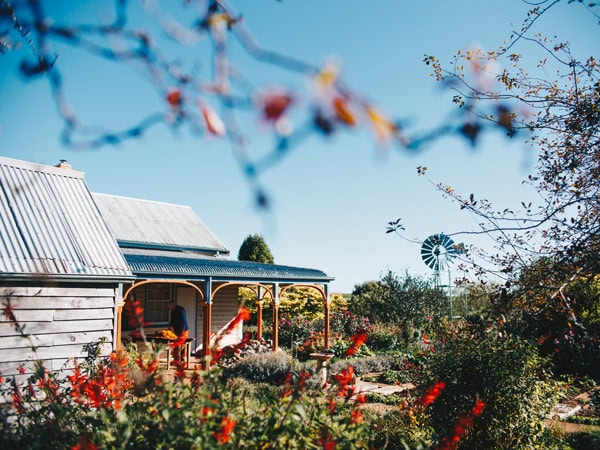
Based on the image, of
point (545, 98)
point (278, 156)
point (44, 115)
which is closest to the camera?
point (278, 156)

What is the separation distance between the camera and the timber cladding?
6.32 meters

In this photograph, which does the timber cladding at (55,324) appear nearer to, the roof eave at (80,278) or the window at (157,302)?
the roof eave at (80,278)

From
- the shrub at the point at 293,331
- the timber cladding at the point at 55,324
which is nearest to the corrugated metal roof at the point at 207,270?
the shrub at the point at 293,331

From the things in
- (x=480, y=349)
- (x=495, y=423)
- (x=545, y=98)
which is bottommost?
(x=495, y=423)

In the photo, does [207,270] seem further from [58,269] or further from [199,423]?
[199,423]

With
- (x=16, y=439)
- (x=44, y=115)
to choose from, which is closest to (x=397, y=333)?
(x=16, y=439)

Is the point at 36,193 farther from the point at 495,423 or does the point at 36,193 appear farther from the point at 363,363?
the point at 363,363

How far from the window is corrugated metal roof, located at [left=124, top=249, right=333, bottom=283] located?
1591 mm

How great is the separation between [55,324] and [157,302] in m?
8.41

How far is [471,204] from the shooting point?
5.52m

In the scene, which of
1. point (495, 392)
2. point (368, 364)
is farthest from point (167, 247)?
point (495, 392)

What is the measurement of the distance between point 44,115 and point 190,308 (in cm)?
1444

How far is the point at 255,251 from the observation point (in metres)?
28.2

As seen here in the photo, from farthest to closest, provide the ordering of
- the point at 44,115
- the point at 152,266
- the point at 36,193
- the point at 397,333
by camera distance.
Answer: the point at 397,333
the point at 152,266
the point at 36,193
the point at 44,115
